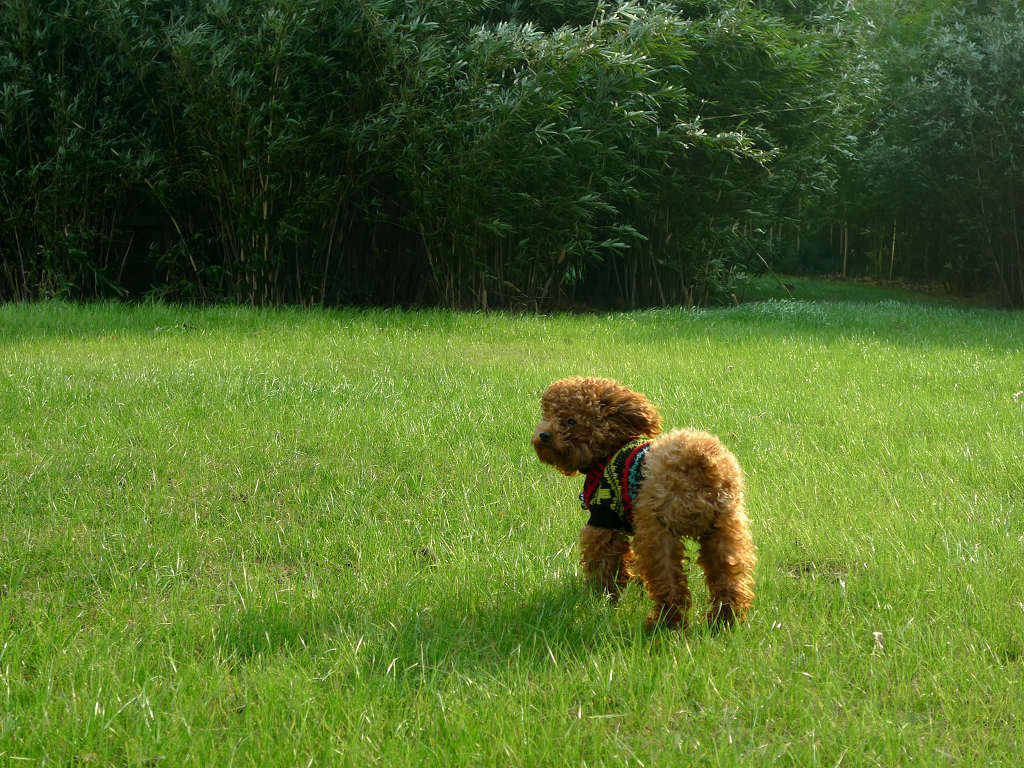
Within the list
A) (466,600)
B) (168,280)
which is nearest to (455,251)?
(168,280)

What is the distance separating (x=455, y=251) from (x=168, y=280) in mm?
3521

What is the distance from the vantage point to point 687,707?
7.22 feet

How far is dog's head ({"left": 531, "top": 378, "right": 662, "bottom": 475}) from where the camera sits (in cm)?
281

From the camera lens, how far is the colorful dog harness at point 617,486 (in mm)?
2703

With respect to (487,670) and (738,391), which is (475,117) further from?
(487,670)

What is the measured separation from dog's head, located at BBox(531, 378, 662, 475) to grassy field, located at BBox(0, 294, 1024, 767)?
437 millimetres

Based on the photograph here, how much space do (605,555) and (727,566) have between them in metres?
0.40

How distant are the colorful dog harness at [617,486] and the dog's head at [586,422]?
0.05 meters

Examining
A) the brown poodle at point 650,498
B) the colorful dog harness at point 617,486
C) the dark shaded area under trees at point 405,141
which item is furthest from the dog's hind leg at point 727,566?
the dark shaded area under trees at point 405,141

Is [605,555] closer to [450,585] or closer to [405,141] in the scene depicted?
[450,585]

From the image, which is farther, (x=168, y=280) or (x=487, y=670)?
(x=168, y=280)

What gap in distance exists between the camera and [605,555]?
9.18 ft

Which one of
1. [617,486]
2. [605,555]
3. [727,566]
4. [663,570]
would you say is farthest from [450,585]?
[727,566]

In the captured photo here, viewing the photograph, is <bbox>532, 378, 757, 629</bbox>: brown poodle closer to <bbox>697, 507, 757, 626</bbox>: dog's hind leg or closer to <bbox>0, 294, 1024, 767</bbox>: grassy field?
<bbox>697, 507, 757, 626</bbox>: dog's hind leg
